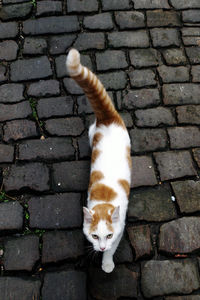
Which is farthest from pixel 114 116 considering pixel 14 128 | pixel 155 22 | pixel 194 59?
pixel 155 22

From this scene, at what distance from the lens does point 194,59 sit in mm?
3844

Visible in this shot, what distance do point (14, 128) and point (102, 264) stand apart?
1796mm

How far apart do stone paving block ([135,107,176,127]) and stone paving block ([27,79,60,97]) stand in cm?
105

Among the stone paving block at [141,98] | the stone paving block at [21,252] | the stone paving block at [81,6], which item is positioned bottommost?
the stone paving block at [21,252]

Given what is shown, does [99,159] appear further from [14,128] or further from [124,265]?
[14,128]

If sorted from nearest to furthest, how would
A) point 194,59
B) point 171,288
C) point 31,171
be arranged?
point 171,288, point 31,171, point 194,59

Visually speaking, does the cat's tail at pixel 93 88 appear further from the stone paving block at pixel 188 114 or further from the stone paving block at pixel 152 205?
the stone paving block at pixel 188 114

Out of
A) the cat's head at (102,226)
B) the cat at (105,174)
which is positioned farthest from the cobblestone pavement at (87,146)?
the cat's head at (102,226)

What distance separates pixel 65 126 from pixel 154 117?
106 centimetres

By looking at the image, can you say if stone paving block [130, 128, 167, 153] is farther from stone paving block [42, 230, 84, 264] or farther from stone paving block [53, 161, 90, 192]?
stone paving block [42, 230, 84, 264]

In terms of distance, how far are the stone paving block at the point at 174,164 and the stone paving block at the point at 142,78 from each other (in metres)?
1.00

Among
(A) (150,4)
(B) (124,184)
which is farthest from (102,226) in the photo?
(A) (150,4)

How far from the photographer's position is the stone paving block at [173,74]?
145 inches

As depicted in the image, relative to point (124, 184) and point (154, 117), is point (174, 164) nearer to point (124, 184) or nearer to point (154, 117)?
point (154, 117)
